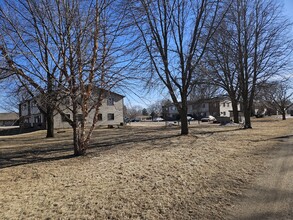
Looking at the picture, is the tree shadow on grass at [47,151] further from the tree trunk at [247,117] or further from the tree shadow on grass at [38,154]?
the tree trunk at [247,117]

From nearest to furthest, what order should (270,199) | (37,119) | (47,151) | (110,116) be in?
1. (270,199)
2. (47,151)
3. (110,116)
4. (37,119)

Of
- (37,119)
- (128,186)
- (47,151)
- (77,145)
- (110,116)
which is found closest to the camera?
(128,186)

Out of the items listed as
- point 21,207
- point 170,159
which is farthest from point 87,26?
point 21,207

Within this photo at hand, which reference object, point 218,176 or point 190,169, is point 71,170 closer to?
point 190,169

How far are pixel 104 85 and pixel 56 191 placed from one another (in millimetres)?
4253

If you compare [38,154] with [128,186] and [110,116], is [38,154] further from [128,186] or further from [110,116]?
[110,116]

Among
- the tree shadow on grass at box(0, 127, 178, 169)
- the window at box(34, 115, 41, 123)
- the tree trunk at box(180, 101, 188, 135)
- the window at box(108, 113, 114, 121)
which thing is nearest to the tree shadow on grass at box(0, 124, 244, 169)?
the tree shadow on grass at box(0, 127, 178, 169)

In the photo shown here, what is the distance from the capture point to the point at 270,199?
4.33m

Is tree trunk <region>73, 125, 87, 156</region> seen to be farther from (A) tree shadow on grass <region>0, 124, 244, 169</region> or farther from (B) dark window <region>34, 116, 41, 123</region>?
(B) dark window <region>34, 116, 41, 123</region>

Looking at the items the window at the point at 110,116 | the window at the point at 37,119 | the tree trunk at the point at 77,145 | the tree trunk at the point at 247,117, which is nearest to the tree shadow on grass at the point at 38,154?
the tree trunk at the point at 77,145

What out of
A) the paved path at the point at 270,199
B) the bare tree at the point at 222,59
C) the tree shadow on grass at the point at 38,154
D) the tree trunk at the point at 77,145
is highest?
the bare tree at the point at 222,59

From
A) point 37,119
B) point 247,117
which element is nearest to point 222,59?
point 247,117

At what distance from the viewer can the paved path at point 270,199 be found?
148 inches

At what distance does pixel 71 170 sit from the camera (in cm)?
693
